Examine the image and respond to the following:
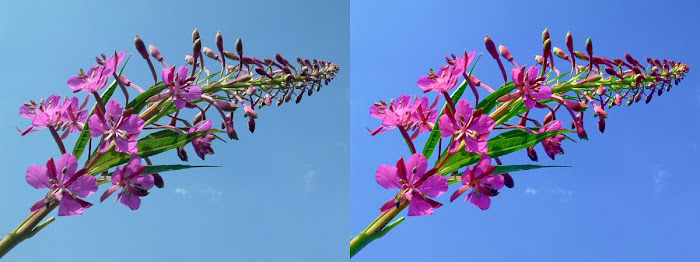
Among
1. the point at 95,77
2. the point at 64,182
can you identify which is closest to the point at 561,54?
the point at 95,77

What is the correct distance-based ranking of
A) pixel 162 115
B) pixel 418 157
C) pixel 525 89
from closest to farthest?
1. pixel 418 157
2. pixel 525 89
3. pixel 162 115

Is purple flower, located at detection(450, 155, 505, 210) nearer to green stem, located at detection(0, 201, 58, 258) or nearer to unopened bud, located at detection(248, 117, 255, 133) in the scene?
unopened bud, located at detection(248, 117, 255, 133)

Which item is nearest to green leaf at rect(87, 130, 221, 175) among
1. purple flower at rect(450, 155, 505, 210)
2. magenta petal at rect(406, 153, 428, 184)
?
magenta petal at rect(406, 153, 428, 184)

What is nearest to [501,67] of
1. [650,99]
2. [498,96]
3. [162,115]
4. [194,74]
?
[498,96]

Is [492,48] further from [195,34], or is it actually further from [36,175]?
[36,175]

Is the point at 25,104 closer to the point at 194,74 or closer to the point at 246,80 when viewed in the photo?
the point at 194,74

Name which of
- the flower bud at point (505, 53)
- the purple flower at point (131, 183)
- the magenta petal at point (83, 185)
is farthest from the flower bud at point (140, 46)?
the flower bud at point (505, 53)
